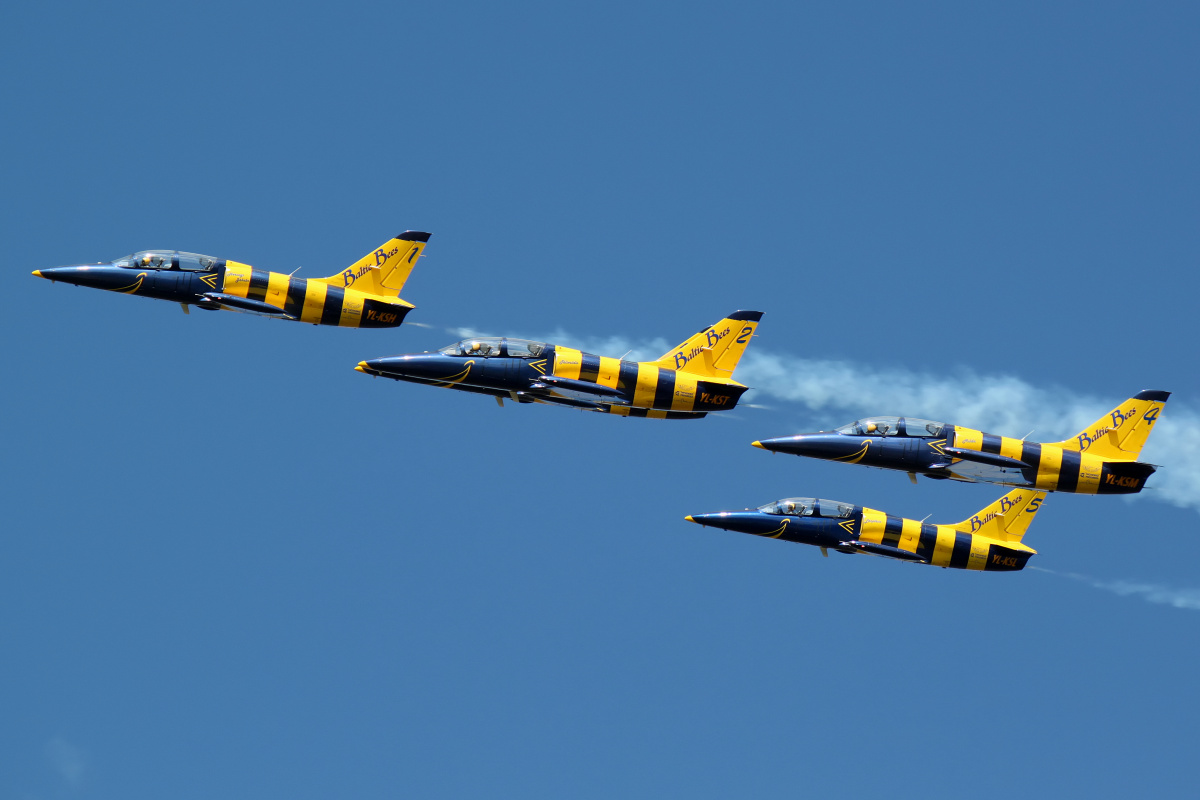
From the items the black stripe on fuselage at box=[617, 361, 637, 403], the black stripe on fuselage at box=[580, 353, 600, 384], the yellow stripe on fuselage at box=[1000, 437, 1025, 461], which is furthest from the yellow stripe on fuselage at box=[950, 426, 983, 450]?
the black stripe on fuselage at box=[580, 353, 600, 384]

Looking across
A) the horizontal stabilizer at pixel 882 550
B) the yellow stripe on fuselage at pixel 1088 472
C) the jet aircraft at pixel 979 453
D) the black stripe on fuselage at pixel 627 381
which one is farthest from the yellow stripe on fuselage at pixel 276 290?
the yellow stripe on fuselage at pixel 1088 472

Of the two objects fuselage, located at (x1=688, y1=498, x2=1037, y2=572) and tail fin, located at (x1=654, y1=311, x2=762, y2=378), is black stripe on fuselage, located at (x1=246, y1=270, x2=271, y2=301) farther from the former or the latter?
fuselage, located at (x1=688, y1=498, x2=1037, y2=572)

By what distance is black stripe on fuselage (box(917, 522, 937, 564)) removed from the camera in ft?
329

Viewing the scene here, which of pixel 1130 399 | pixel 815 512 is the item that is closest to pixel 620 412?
pixel 815 512

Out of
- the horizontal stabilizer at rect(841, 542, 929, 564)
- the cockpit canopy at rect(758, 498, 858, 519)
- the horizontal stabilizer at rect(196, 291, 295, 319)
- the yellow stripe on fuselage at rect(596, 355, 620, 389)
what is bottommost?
the horizontal stabilizer at rect(841, 542, 929, 564)

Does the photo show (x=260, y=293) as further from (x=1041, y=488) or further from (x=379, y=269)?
(x=1041, y=488)

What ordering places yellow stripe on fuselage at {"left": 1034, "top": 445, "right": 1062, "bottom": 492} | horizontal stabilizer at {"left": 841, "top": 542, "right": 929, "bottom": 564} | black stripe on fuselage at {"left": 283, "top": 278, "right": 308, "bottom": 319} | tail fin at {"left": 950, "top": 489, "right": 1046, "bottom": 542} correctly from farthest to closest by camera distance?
tail fin at {"left": 950, "top": 489, "right": 1046, "bottom": 542} → horizontal stabilizer at {"left": 841, "top": 542, "right": 929, "bottom": 564} → yellow stripe on fuselage at {"left": 1034, "top": 445, "right": 1062, "bottom": 492} → black stripe on fuselage at {"left": 283, "top": 278, "right": 308, "bottom": 319}

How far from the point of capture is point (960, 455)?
9675 cm

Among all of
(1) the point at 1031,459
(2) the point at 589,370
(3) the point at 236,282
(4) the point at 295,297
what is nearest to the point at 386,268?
(4) the point at 295,297

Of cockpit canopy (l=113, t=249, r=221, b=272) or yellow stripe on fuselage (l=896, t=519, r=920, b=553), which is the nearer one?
cockpit canopy (l=113, t=249, r=221, b=272)

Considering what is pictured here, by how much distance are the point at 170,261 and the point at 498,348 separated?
16.4m

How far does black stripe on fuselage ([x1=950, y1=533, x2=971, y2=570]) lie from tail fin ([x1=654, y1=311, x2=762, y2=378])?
14.3 meters

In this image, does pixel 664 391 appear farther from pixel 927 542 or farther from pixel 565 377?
pixel 927 542

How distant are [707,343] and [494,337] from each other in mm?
10449
